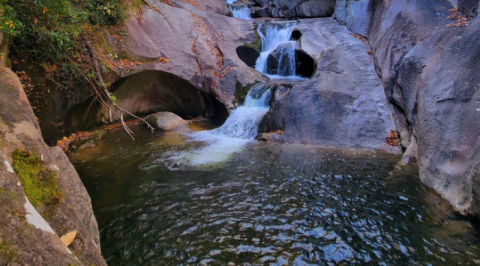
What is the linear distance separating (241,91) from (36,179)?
31.9 feet

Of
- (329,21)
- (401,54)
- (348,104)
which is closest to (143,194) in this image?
(348,104)

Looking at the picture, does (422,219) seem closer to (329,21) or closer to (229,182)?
(229,182)

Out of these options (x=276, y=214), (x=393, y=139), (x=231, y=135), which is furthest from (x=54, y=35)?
(x=393, y=139)

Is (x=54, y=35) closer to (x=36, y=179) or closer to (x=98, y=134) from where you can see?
(x=98, y=134)

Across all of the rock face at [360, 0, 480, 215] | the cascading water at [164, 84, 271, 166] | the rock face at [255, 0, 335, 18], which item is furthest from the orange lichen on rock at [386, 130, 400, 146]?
the rock face at [255, 0, 335, 18]

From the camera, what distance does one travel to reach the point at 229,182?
19.7 feet

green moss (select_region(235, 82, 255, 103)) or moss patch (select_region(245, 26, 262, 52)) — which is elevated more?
moss patch (select_region(245, 26, 262, 52))

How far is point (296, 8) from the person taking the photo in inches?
763

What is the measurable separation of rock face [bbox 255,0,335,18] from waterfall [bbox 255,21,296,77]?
3.76 m

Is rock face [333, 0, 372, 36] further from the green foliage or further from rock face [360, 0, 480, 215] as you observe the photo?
the green foliage

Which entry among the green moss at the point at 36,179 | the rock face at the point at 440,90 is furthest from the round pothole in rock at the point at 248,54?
the green moss at the point at 36,179

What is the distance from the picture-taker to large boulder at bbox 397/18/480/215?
4.62 meters

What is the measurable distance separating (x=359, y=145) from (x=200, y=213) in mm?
5873

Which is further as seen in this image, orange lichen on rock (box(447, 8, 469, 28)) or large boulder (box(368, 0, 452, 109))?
large boulder (box(368, 0, 452, 109))
